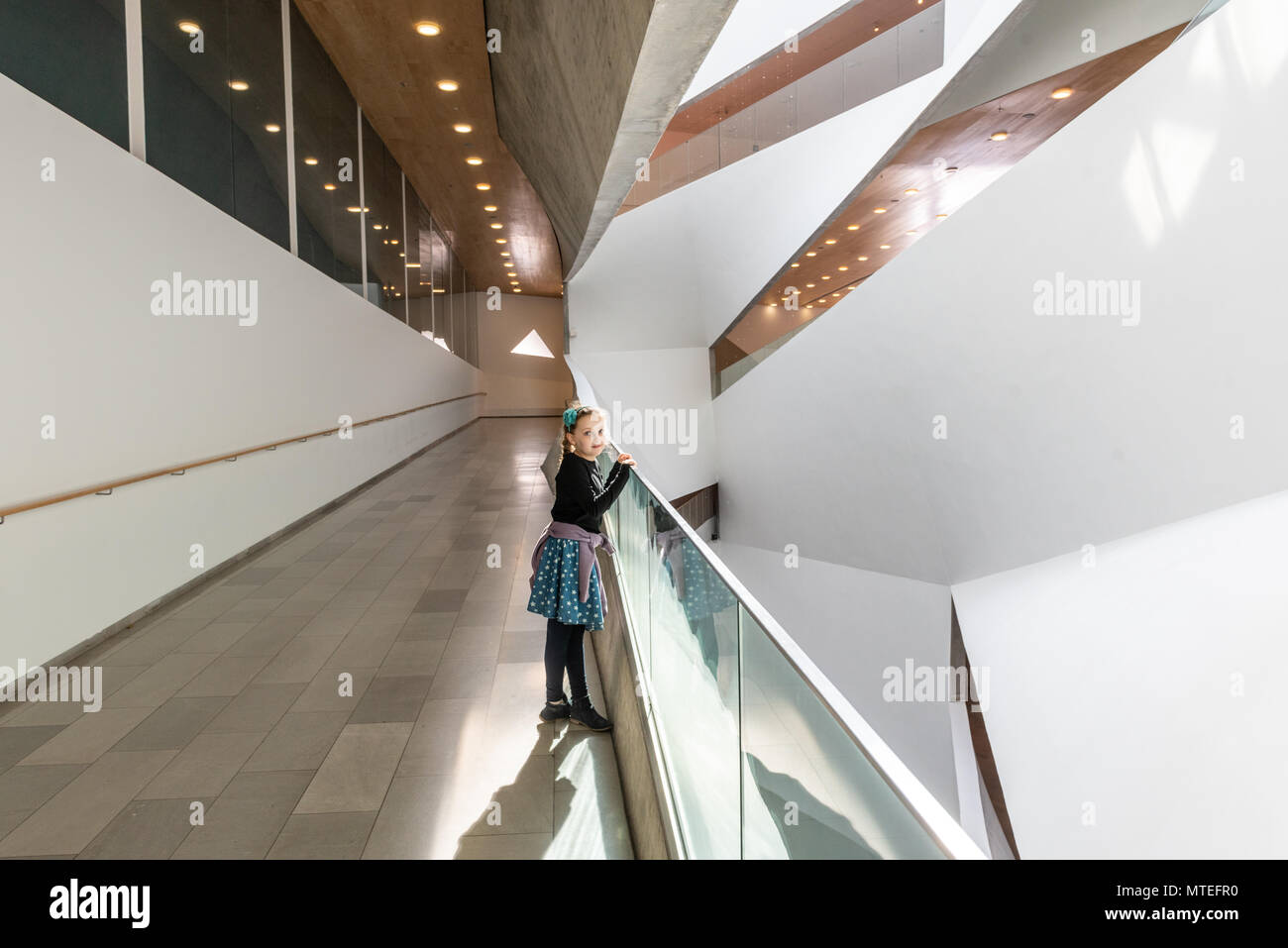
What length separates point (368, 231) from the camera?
11531mm

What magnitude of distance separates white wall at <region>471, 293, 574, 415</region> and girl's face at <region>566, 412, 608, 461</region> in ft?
88.8

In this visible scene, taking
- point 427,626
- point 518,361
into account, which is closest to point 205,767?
point 427,626

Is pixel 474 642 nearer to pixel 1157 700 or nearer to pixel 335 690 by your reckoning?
pixel 335 690

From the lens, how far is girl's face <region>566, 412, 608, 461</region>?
3916 mm

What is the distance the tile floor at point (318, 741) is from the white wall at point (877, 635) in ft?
16.9

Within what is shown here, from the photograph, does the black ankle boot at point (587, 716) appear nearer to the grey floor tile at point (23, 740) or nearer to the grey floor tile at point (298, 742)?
the grey floor tile at point (298, 742)

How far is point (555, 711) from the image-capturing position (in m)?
4.02

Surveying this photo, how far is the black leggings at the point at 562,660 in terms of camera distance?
400 centimetres

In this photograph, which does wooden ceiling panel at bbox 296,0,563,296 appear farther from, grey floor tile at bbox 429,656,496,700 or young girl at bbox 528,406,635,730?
grey floor tile at bbox 429,656,496,700

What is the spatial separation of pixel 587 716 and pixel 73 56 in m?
4.34

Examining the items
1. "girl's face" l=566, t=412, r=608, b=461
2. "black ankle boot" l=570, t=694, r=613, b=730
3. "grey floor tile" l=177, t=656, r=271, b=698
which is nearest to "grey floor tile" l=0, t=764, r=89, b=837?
"grey floor tile" l=177, t=656, r=271, b=698

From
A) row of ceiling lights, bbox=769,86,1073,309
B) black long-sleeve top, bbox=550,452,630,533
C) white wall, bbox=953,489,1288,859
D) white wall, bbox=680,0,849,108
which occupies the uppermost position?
white wall, bbox=680,0,849,108

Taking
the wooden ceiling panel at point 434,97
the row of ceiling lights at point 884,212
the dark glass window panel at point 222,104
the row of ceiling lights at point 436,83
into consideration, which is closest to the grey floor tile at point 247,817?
the dark glass window panel at point 222,104

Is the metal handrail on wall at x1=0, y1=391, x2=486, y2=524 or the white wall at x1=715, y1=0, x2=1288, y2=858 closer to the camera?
the metal handrail on wall at x1=0, y1=391, x2=486, y2=524
